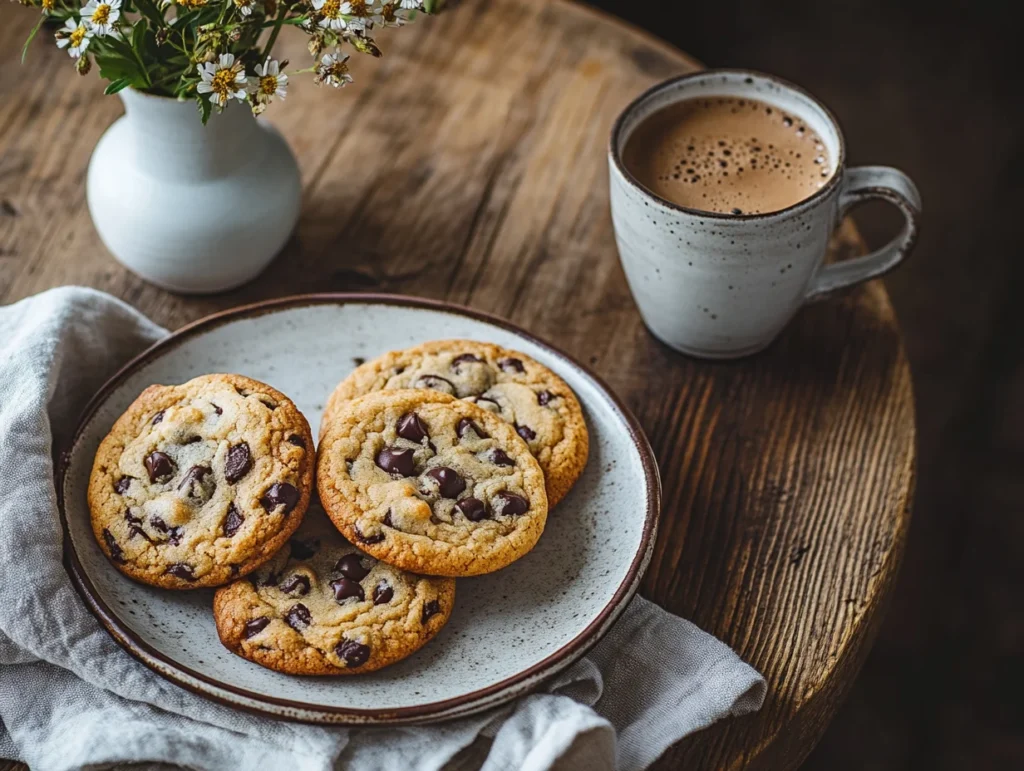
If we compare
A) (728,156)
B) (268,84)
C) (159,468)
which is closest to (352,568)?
(159,468)

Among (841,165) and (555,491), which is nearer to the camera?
(555,491)

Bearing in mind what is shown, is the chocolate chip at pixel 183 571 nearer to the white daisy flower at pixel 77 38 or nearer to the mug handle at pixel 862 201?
the white daisy flower at pixel 77 38

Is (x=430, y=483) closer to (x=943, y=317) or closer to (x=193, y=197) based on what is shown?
(x=193, y=197)

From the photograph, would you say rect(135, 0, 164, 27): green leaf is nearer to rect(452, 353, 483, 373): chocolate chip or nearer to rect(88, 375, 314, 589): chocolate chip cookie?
rect(88, 375, 314, 589): chocolate chip cookie

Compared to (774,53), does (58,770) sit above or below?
above

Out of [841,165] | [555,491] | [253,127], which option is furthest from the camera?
[253,127]

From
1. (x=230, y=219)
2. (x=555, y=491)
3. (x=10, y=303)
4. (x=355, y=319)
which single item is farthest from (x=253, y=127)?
(x=555, y=491)

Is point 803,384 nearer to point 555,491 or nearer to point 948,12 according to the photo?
point 555,491
